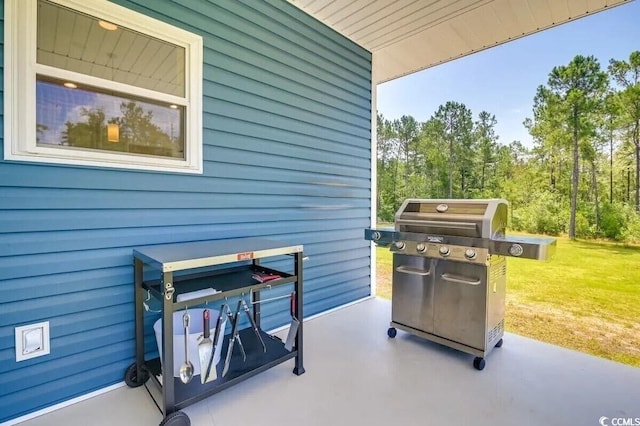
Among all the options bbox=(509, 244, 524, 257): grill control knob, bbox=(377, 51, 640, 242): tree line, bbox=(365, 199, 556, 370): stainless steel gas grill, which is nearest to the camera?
bbox=(509, 244, 524, 257): grill control knob

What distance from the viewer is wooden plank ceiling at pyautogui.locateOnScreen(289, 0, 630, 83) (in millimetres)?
2682

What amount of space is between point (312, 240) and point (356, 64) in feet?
7.10

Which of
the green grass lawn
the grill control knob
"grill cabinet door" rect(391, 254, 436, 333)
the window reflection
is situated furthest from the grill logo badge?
the green grass lawn

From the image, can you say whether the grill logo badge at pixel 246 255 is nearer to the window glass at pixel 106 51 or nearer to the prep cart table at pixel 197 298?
the prep cart table at pixel 197 298

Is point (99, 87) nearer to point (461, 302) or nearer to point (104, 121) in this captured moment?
point (104, 121)

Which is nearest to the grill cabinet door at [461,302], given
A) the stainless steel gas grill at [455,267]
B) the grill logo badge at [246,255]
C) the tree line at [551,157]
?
the stainless steel gas grill at [455,267]

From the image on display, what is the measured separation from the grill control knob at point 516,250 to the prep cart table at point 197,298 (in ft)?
4.47

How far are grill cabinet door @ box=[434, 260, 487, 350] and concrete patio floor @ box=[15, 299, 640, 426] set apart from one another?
8.2 inches

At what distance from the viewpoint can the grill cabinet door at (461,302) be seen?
212 cm

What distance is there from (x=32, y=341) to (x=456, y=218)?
2.69m

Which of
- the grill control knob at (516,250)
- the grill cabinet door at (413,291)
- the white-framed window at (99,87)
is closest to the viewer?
the white-framed window at (99,87)

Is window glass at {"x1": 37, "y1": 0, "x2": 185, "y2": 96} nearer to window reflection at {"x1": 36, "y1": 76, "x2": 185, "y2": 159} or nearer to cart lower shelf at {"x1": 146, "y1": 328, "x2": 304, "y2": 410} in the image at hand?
window reflection at {"x1": 36, "y1": 76, "x2": 185, "y2": 159}

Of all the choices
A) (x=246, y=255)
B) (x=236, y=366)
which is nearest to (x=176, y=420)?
(x=236, y=366)

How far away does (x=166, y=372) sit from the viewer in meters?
1.44
